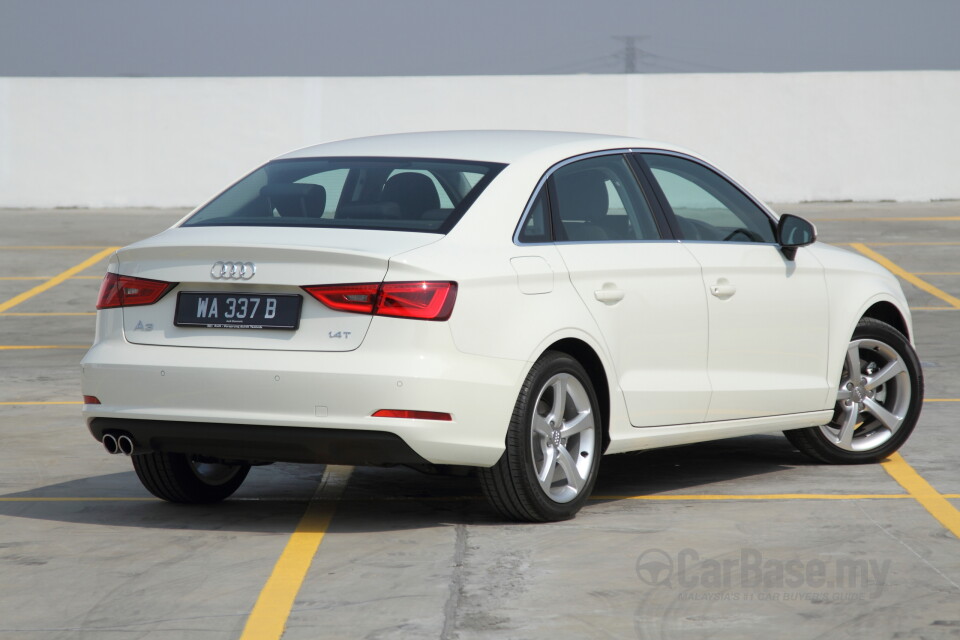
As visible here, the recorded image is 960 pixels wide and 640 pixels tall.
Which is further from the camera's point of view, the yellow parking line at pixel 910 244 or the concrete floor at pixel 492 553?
the yellow parking line at pixel 910 244

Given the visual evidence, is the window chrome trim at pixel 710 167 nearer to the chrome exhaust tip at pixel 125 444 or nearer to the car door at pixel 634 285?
the car door at pixel 634 285

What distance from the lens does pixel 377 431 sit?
17.0 feet

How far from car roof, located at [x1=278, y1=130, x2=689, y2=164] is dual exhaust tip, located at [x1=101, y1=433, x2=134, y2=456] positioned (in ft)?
5.19

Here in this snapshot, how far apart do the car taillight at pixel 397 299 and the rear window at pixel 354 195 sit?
0.36 metres

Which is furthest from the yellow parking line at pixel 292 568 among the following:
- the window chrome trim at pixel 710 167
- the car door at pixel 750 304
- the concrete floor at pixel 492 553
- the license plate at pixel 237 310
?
the window chrome trim at pixel 710 167

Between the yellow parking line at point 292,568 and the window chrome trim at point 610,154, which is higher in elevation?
the window chrome trim at point 610,154

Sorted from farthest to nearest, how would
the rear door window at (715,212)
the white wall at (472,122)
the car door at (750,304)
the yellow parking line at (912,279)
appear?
the white wall at (472,122) → the yellow parking line at (912,279) → the rear door window at (715,212) → the car door at (750,304)

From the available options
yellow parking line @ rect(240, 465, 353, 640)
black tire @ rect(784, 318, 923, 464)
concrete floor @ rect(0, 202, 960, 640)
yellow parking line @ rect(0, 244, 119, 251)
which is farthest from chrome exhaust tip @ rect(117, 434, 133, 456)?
yellow parking line @ rect(0, 244, 119, 251)

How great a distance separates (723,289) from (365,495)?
1.88m

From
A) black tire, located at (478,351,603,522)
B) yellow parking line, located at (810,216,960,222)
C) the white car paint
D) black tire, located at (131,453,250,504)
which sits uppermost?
the white car paint

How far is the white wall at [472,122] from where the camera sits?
2708 centimetres

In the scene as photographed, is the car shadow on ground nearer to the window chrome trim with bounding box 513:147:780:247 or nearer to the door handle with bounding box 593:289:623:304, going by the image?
the door handle with bounding box 593:289:623:304

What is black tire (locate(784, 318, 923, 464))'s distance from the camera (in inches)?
286

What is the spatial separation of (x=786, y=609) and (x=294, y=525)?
2207 mm
